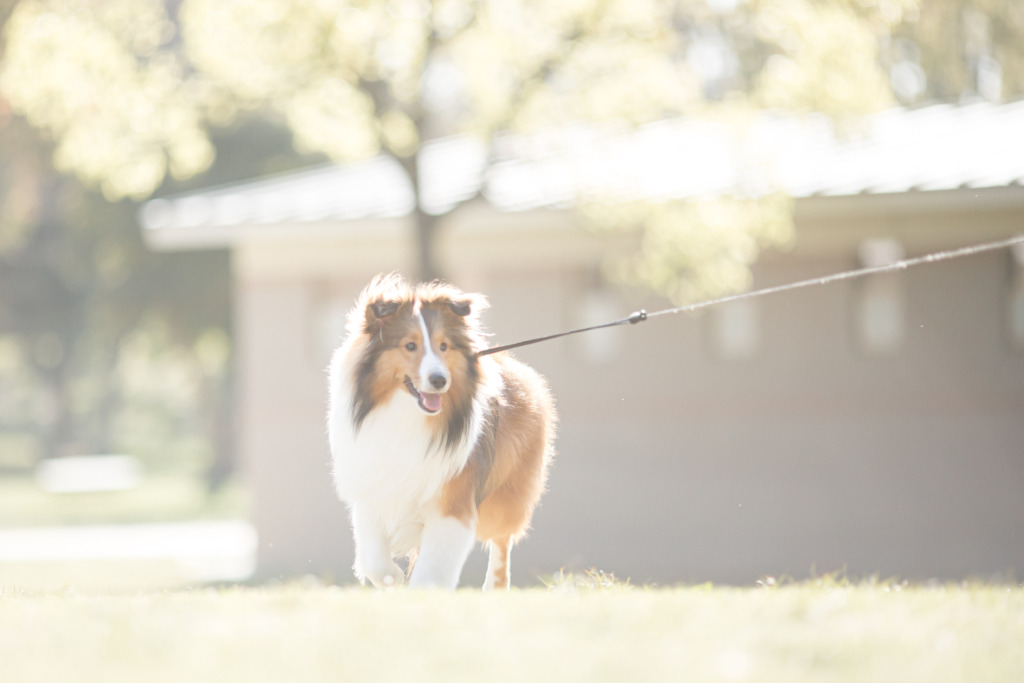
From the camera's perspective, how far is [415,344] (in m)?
5.73

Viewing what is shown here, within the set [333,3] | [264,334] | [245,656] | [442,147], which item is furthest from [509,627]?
[442,147]

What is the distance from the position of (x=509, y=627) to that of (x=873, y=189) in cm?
1303

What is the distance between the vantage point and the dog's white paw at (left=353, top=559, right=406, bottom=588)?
19.1ft

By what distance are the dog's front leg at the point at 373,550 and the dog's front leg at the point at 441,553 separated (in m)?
0.17

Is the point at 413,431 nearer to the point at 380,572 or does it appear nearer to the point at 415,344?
the point at 415,344

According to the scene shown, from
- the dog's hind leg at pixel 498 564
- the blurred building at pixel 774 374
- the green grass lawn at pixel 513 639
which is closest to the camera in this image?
the green grass lawn at pixel 513 639

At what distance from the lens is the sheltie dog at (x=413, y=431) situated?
18.8ft

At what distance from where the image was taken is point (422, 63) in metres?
14.6

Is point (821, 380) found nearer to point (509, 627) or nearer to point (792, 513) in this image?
point (792, 513)

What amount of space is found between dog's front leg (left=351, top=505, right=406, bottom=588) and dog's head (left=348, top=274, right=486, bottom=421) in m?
0.48

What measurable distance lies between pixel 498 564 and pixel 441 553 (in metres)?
1.10

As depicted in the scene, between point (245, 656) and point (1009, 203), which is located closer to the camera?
point (245, 656)

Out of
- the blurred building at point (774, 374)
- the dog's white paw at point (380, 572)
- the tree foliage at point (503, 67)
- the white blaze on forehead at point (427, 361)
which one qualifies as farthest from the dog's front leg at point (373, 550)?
the blurred building at point (774, 374)

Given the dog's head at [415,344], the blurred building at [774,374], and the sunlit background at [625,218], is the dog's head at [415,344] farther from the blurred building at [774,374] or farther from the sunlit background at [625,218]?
the blurred building at [774,374]
